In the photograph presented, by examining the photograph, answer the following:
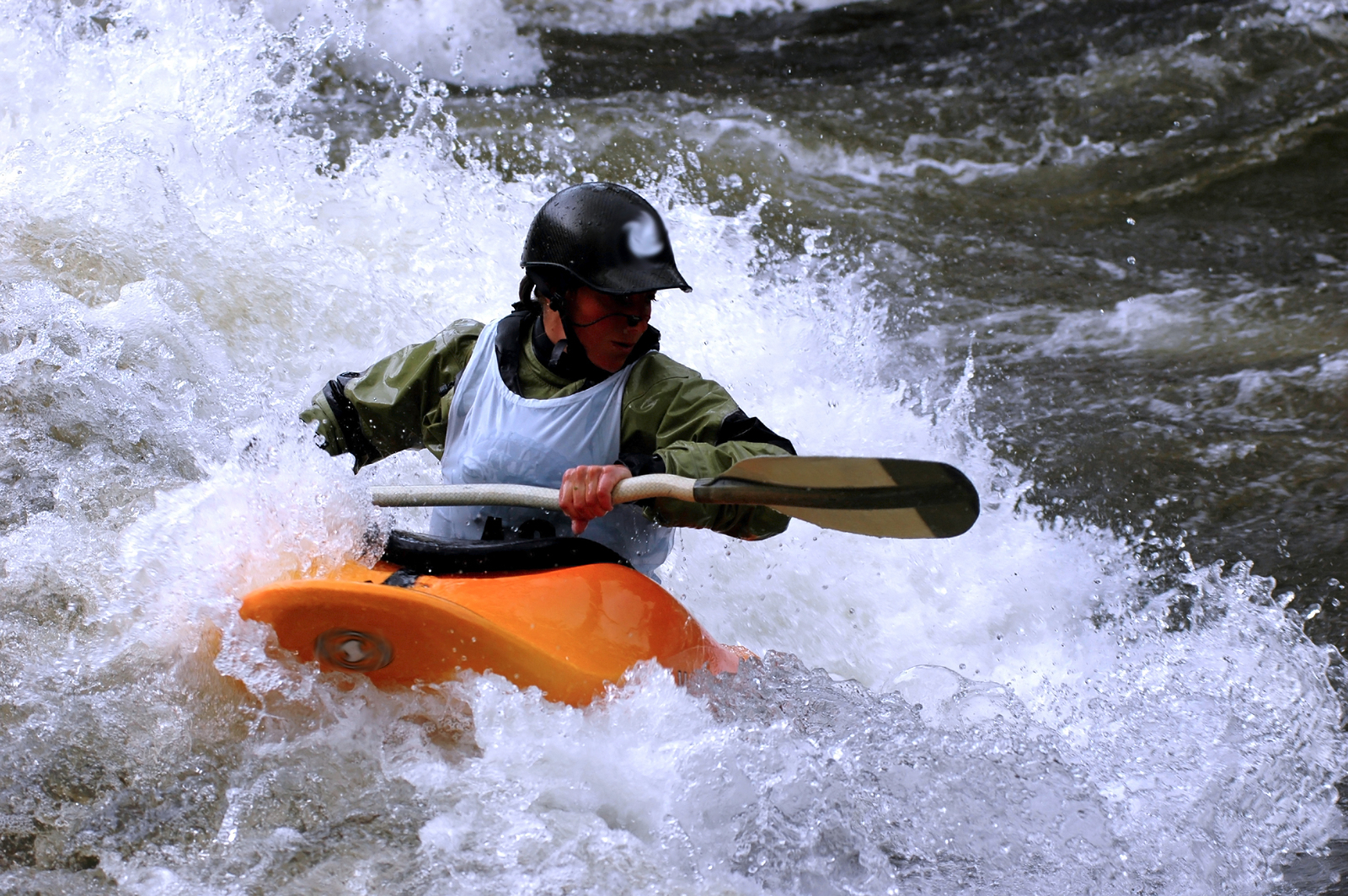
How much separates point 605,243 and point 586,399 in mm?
322

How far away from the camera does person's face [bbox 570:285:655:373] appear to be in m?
2.35

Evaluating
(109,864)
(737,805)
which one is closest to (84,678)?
(109,864)

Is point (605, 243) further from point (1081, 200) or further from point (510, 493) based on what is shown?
point (1081, 200)

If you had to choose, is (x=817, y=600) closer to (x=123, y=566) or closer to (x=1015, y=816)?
(x=1015, y=816)

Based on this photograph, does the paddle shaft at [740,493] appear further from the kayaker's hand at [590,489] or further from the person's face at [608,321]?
the person's face at [608,321]

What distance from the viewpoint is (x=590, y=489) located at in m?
2.16

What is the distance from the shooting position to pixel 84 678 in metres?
2.35

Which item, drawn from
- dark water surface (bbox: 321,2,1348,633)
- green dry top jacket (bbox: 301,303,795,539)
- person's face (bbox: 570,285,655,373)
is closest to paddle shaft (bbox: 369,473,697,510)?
green dry top jacket (bbox: 301,303,795,539)

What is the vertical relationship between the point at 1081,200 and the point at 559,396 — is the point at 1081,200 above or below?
above

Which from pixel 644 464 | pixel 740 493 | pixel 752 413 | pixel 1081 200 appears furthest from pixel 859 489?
pixel 1081 200

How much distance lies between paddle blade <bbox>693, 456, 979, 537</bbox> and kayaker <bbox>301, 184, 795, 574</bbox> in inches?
6.0

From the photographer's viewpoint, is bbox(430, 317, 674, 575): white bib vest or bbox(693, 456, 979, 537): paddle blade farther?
bbox(430, 317, 674, 575): white bib vest

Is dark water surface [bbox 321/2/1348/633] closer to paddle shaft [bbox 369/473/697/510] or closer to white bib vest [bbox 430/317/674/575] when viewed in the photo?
white bib vest [bbox 430/317/674/575]

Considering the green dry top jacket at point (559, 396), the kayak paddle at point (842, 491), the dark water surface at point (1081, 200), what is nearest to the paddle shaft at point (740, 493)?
the kayak paddle at point (842, 491)
